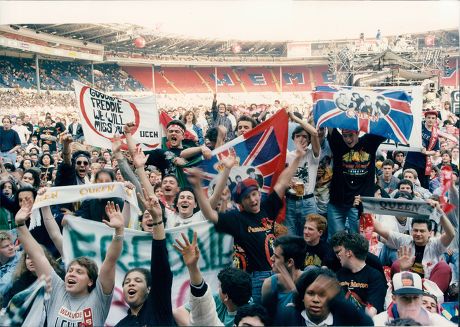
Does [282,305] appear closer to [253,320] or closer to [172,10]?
[253,320]

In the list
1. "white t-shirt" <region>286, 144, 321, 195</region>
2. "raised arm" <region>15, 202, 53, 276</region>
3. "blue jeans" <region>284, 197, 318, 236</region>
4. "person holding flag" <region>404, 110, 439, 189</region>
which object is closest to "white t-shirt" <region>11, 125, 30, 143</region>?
"person holding flag" <region>404, 110, 439, 189</region>

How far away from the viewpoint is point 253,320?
3121 mm

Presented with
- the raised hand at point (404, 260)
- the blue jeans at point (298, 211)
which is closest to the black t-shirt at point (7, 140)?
the blue jeans at point (298, 211)

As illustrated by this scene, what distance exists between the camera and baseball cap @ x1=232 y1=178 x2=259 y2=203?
4164 millimetres

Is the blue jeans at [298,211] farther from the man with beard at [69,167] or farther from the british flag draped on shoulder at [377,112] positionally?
the man with beard at [69,167]

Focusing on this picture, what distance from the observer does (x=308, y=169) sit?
527cm

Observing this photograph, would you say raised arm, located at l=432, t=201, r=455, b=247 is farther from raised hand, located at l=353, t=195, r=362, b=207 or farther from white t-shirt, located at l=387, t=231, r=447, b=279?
raised hand, located at l=353, t=195, r=362, b=207

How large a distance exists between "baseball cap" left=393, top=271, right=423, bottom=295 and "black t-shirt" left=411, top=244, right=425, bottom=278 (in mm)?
811

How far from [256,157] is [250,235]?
638 millimetres

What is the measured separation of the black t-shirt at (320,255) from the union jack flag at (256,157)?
533 millimetres

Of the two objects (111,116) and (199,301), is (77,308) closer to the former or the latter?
(199,301)

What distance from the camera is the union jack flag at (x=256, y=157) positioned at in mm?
4320

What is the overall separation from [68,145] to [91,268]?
2.11 metres

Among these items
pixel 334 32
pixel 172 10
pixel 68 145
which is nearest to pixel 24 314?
pixel 172 10
